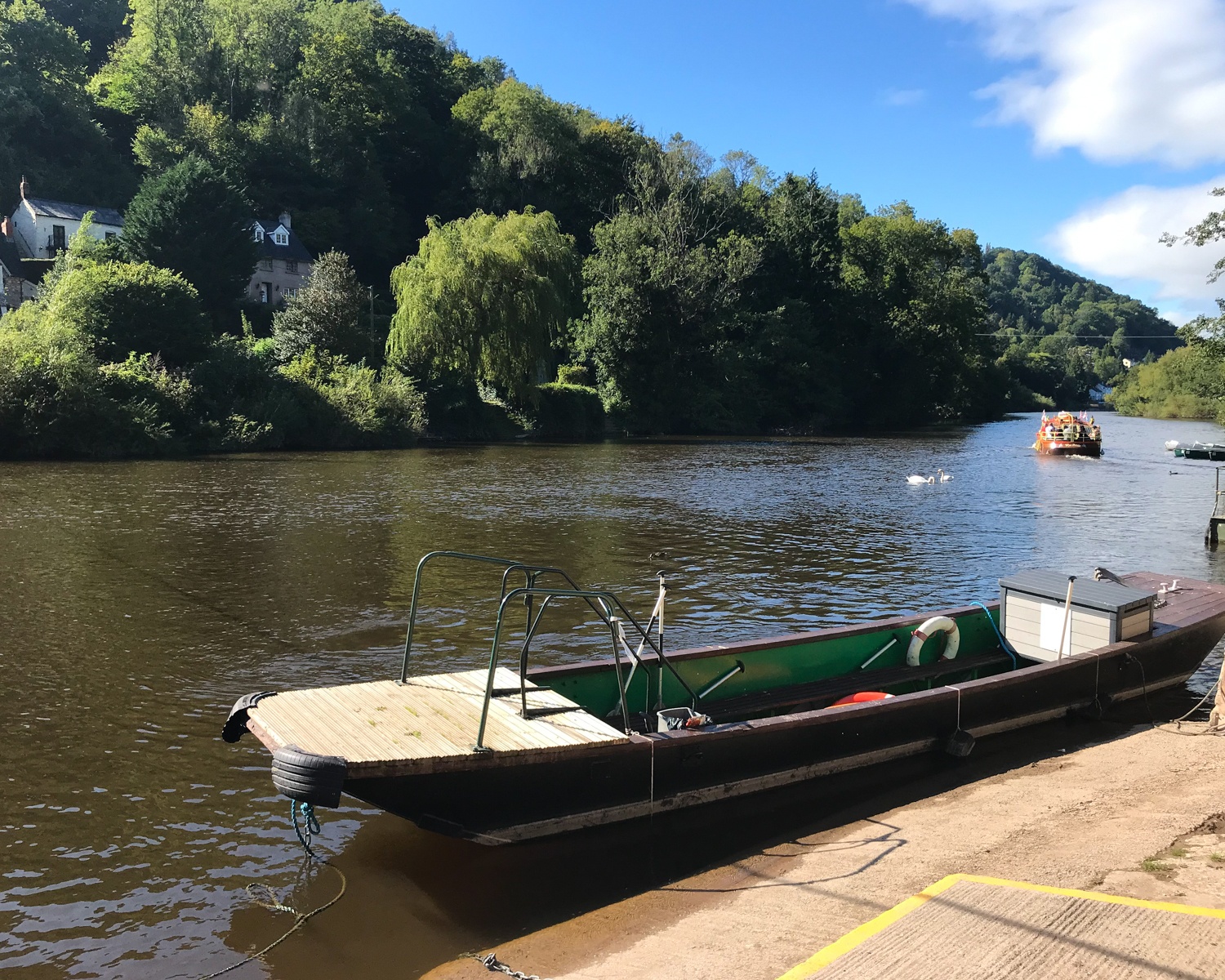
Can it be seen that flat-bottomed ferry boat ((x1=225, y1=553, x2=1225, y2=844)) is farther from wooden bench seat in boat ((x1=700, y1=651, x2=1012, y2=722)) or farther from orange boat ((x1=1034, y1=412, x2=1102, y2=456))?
orange boat ((x1=1034, y1=412, x2=1102, y2=456))

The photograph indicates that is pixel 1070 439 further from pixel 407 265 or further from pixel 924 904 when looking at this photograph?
pixel 924 904

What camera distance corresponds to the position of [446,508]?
23766mm

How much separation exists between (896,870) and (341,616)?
903 centimetres

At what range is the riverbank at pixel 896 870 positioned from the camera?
5.35 m

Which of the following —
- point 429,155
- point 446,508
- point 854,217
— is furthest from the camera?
point 854,217

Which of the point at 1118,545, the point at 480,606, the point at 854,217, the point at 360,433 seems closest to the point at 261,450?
the point at 360,433

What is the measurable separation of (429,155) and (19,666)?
254 feet

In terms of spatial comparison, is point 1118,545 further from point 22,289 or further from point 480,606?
point 22,289

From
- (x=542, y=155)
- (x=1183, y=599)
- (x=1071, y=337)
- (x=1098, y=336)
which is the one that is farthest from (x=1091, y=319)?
(x=1183, y=599)

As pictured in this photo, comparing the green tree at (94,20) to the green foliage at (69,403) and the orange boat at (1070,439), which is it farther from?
the orange boat at (1070,439)

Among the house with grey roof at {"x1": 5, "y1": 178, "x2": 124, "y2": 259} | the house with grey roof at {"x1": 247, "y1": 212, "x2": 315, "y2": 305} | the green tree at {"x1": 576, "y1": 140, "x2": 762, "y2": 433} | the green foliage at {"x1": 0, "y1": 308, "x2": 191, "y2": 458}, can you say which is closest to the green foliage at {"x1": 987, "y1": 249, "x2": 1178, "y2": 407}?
Answer: the green tree at {"x1": 576, "y1": 140, "x2": 762, "y2": 433}

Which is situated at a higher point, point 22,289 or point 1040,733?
point 22,289

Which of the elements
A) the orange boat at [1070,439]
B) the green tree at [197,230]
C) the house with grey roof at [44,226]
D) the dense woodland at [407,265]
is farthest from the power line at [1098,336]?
the house with grey roof at [44,226]

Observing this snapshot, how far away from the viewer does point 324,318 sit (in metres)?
47.4
